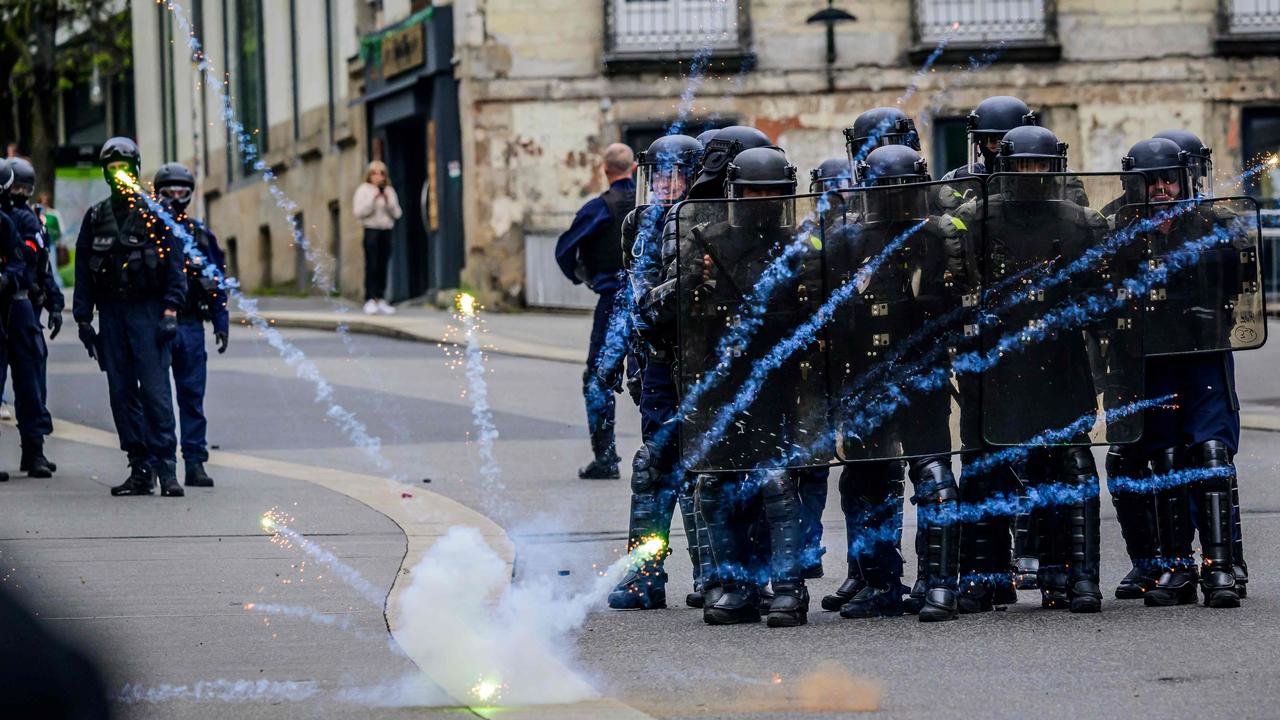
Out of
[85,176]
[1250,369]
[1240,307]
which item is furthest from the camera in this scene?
[85,176]

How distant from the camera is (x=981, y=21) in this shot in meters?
26.1

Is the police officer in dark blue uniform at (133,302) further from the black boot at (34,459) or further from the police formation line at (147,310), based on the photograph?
the black boot at (34,459)

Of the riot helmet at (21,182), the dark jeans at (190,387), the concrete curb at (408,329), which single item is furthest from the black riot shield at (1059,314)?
the concrete curb at (408,329)

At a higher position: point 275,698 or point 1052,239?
point 1052,239

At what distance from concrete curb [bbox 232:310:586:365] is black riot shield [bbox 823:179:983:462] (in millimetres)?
11485

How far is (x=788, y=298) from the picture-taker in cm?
743

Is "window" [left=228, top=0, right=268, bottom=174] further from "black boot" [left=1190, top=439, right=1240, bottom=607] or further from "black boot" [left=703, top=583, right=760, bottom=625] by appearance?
"black boot" [left=1190, top=439, right=1240, bottom=607]

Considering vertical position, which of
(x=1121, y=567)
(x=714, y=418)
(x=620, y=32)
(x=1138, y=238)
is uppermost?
(x=620, y=32)

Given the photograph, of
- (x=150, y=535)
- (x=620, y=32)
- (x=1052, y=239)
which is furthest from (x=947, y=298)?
(x=620, y=32)

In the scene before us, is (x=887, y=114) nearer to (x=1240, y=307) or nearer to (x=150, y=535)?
(x=1240, y=307)

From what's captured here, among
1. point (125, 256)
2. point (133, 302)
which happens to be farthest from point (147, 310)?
point (125, 256)

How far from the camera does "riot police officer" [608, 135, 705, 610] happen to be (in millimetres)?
7723

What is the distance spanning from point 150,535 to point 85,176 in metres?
31.7

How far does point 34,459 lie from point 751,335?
606cm
